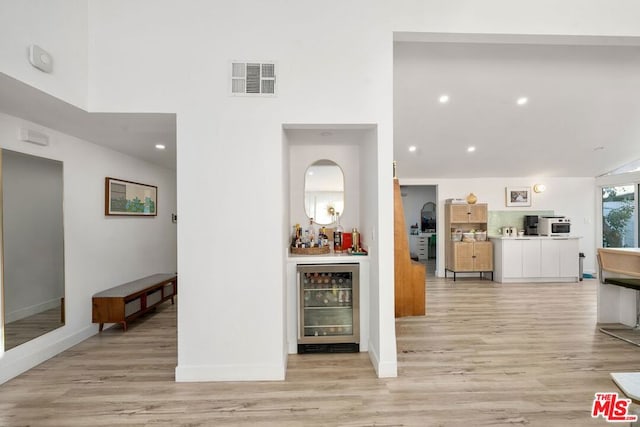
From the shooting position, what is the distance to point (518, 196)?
723 cm

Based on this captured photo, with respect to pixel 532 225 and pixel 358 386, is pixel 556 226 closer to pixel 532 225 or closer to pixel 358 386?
pixel 532 225

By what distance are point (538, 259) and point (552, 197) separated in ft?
5.39

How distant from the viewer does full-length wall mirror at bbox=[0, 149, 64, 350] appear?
2.85 m

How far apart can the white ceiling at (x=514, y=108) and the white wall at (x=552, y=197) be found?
31cm

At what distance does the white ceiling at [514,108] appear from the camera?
381 centimetres

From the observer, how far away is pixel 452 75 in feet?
13.5

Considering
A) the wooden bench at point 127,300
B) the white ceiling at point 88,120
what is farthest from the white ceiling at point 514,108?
the wooden bench at point 127,300

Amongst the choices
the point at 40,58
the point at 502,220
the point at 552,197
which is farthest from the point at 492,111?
the point at 40,58

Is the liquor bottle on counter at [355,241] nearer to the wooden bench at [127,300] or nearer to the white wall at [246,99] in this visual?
the white wall at [246,99]

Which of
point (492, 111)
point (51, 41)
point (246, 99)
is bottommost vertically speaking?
point (246, 99)

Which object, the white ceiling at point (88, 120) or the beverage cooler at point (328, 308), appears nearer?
the white ceiling at point (88, 120)

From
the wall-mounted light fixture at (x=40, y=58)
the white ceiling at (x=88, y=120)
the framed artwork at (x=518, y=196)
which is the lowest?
the framed artwork at (x=518, y=196)

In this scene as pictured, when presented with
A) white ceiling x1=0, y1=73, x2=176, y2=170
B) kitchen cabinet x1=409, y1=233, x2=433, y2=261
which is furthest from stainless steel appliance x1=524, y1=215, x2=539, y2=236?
white ceiling x1=0, y1=73, x2=176, y2=170

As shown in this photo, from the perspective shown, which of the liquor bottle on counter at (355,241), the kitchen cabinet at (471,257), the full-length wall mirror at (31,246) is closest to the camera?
the full-length wall mirror at (31,246)
